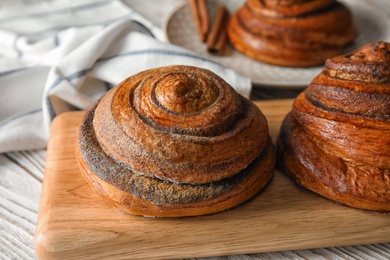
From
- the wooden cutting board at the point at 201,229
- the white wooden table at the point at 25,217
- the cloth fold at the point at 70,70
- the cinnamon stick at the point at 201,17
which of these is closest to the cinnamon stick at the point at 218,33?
the cinnamon stick at the point at 201,17

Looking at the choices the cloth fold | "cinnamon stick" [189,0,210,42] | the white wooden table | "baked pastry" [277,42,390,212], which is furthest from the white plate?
the white wooden table

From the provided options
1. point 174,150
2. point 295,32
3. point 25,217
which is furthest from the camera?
point 295,32

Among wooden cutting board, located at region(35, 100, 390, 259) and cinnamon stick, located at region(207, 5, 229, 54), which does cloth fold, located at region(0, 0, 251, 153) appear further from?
wooden cutting board, located at region(35, 100, 390, 259)

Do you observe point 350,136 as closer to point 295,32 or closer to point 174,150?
point 174,150

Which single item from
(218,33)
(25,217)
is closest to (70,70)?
(25,217)

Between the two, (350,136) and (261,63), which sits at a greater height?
(350,136)

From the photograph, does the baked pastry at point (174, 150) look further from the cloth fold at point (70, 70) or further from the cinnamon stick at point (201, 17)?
the cinnamon stick at point (201, 17)
